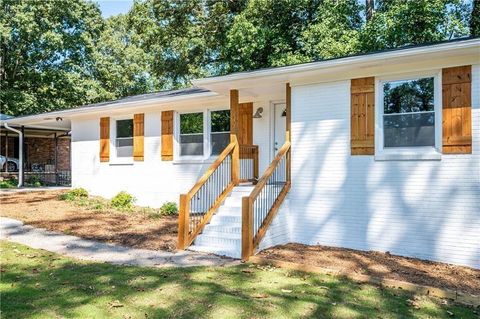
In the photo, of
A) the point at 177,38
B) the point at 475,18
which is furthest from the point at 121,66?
the point at 475,18

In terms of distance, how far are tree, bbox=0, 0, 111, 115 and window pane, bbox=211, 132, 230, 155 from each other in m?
15.6

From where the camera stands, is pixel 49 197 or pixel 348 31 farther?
pixel 348 31

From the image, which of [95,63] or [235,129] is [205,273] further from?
[95,63]

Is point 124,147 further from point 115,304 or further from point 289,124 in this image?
point 115,304

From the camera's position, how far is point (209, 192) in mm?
7801

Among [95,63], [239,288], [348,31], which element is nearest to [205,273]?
[239,288]

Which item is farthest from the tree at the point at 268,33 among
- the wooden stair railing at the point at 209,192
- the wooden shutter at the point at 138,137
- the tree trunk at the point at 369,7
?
the wooden stair railing at the point at 209,192

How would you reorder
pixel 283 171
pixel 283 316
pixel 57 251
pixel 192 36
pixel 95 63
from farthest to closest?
pixel 95 63 < pixel 192 36 < pixel 283 171 < pixel 57 251 < pixel 283 316

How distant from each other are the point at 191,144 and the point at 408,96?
5.93 metres

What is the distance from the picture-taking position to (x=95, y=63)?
25.3m

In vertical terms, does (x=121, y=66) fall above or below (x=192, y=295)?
above

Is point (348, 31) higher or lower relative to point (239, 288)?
higher

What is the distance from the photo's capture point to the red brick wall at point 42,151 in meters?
21.0

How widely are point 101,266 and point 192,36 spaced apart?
49.2 ft
